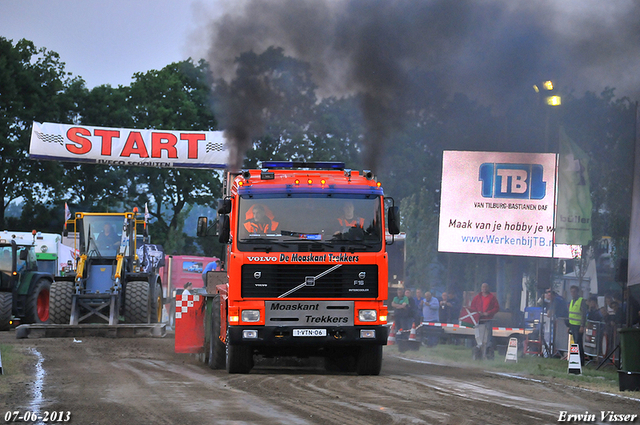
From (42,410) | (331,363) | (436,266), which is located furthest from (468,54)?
(436,266)

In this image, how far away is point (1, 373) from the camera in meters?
12.8

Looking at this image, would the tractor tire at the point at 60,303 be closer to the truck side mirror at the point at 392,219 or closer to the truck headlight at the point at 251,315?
the truck headlight at the point at 251,315

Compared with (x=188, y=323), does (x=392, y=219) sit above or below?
above

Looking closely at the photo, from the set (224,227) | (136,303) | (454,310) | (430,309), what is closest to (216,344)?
(224,227)

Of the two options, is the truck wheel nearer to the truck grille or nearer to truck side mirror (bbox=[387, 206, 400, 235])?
the truck grille

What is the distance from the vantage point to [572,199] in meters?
22.9

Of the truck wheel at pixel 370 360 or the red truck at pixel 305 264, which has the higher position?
the red truck at pixel 305 264

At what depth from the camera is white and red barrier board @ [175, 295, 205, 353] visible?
16250mm

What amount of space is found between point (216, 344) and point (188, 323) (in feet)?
7.34

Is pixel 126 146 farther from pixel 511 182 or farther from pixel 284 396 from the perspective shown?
pixel 284 396

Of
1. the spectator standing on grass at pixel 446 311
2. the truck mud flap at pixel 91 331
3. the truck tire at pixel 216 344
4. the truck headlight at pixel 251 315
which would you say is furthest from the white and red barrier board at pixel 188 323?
the spectator standing on grass at pixel 446 311

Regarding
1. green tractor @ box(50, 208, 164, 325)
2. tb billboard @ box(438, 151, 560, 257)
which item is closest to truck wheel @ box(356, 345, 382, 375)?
green tractor @ box(50, 208, 164, 325)

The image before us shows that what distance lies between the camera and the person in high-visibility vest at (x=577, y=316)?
18.5 m

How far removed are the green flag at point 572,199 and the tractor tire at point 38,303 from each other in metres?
13.1
